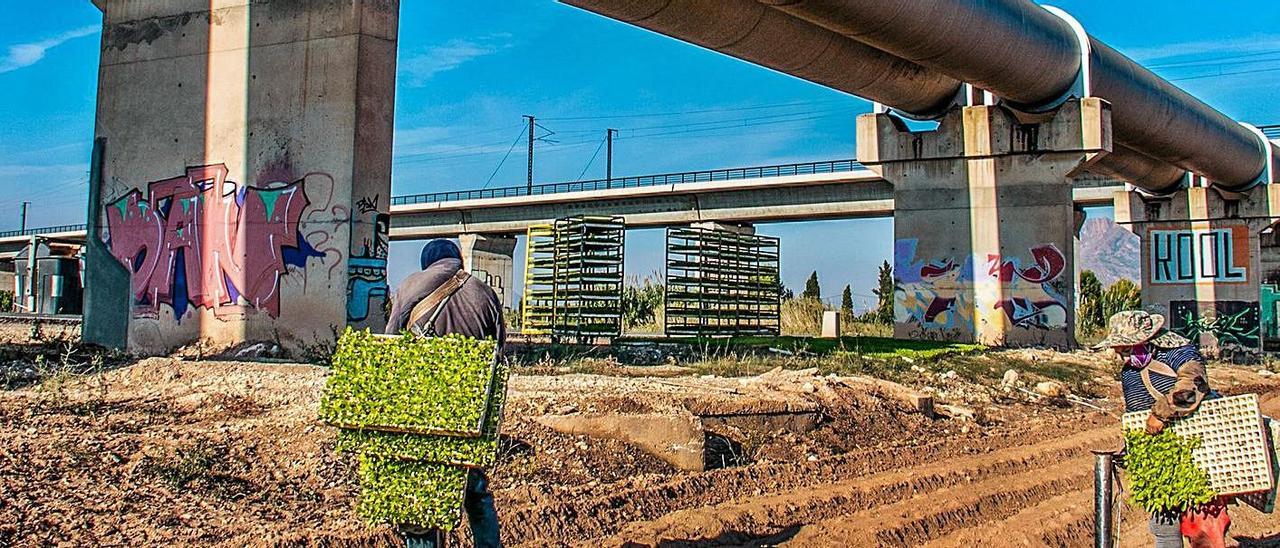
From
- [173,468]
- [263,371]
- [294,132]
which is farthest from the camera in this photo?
[294,132]

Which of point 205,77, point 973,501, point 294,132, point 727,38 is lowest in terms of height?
point 973,501

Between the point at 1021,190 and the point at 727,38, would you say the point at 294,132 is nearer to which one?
the point at 727,38

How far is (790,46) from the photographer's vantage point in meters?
20.4

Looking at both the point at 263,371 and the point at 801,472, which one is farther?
the point at 263,371

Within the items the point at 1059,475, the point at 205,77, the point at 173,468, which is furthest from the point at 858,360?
the point at 173,468

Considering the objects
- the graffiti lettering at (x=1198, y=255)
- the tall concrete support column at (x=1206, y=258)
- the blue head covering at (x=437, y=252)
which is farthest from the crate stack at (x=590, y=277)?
the graffiti lettering at (x=1198, y=255)

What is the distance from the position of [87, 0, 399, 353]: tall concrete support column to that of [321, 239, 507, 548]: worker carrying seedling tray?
10521mm

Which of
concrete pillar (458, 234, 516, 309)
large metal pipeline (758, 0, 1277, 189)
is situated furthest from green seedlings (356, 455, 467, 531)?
concrete pillar (458, 234, 516, 309)

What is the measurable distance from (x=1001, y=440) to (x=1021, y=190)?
51.2 feet

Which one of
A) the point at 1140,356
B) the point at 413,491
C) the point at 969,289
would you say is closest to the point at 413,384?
the point at 413,491

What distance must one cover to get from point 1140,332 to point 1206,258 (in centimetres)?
3313

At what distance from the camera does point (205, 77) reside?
15953mm

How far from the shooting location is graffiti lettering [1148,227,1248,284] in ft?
111

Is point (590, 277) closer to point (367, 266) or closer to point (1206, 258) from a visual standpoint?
point (367, 266)
